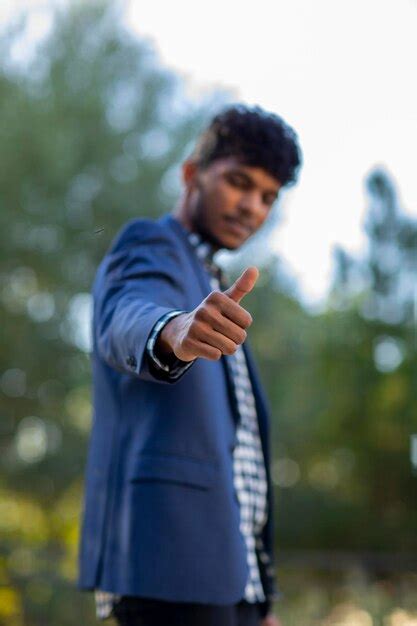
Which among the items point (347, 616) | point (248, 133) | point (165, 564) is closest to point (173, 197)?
point (347, 616)

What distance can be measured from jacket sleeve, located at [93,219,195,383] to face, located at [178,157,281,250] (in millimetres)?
231

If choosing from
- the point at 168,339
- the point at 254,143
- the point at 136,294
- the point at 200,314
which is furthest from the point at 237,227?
the point at 200,314

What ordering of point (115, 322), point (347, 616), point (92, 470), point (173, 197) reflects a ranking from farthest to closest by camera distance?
point (173, 197)
point (347, 616)
point (92, 470)
point (115, 322)

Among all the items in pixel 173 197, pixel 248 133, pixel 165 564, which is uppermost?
pixel 248 133

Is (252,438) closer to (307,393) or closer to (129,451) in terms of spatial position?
(129,451)

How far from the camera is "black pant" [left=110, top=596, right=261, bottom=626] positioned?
158 cm

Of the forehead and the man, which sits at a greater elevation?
the forehead

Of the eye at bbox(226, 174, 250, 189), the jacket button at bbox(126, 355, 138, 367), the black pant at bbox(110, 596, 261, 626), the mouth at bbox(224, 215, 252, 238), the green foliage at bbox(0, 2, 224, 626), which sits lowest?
the green foliage at bbox(0, 2, 224, 626)

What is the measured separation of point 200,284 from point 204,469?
411 mm

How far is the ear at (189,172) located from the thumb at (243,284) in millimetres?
1004

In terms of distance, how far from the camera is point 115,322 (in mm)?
1464

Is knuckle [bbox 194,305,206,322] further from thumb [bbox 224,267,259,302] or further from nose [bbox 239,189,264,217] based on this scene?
nose [bbox 239,189,264,217]

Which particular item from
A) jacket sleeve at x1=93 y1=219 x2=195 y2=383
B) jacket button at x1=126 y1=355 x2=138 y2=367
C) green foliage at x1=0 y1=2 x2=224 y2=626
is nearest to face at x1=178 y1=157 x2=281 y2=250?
jacket sleeve at x1=93 y1=219 x2=195 y2=383

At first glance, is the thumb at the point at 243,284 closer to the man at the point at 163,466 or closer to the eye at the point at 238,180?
the man at the point at 163,466
